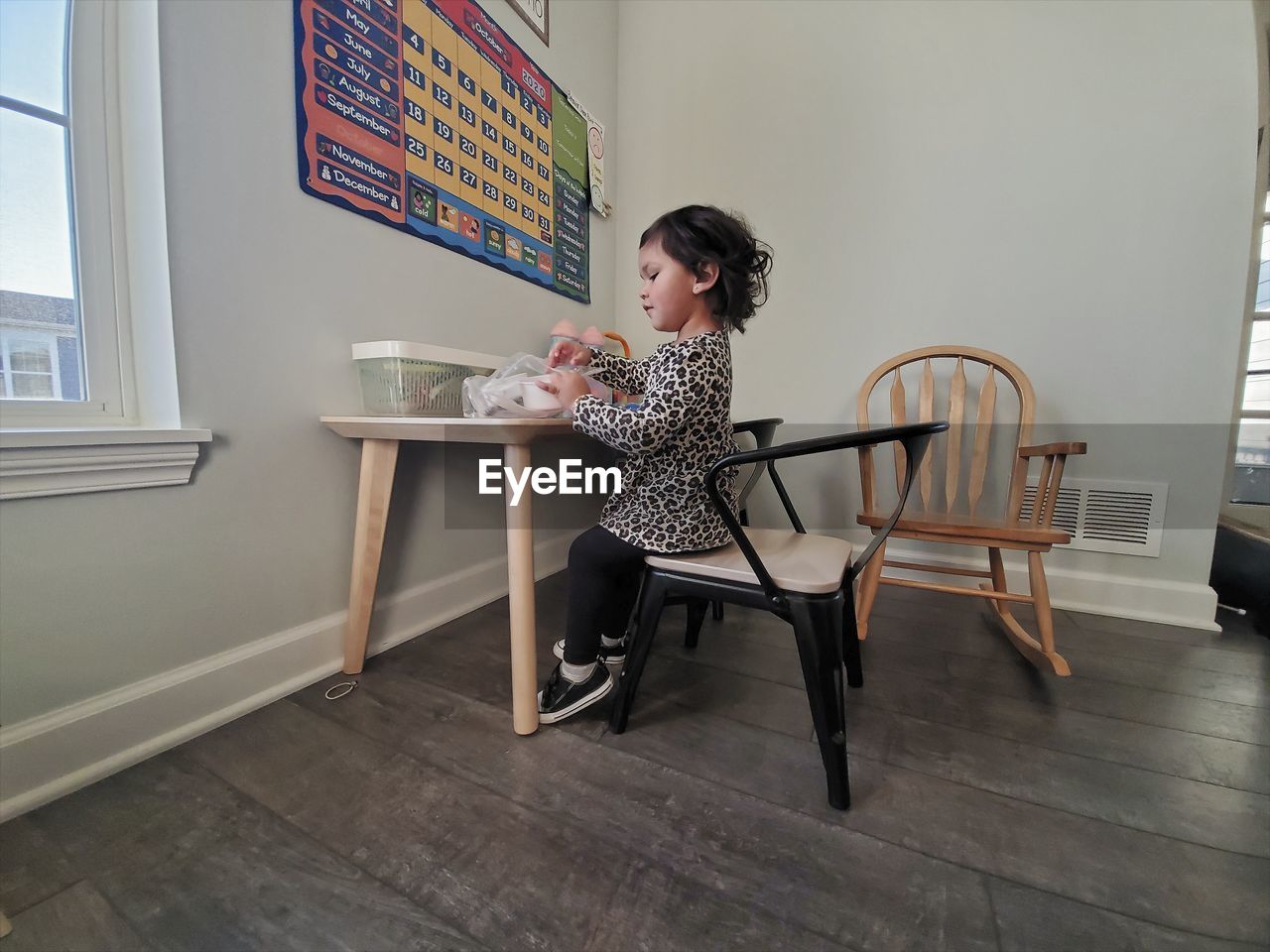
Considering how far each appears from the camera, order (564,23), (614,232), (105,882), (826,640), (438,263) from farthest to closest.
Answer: (614,232) → (564,23) → (438,263) → (826,640) → (105,882)

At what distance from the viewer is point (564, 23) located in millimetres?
1580

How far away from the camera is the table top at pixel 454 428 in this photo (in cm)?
75

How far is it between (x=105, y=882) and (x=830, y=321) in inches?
78.9

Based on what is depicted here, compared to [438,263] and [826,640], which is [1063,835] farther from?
[438,263]

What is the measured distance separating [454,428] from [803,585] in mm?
625

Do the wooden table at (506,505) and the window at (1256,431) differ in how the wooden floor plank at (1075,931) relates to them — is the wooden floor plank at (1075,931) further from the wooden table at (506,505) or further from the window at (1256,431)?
the window at (1256,431)

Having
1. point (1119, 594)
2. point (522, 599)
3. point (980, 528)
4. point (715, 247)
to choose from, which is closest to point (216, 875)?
point (522, 599)

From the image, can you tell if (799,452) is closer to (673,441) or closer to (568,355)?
(673,441)

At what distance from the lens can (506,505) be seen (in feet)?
2.86

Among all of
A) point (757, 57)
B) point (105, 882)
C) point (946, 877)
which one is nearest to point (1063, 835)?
point (946, 877)

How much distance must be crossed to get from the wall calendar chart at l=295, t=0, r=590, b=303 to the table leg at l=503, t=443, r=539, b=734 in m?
0.71

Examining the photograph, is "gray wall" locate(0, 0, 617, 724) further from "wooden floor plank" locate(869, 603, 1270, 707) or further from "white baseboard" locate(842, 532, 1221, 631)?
"white baseboard" locate(842, 532, 1221, 631)

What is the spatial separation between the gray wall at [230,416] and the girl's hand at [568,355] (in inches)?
16.2

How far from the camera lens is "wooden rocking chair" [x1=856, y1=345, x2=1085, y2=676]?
104cm
